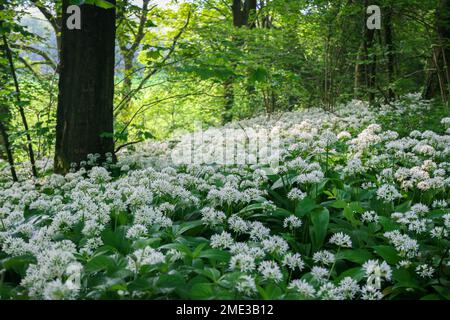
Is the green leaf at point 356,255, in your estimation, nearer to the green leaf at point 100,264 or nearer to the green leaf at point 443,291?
the green leaf at point 443,291

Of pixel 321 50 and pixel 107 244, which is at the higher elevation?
pixel 321 50

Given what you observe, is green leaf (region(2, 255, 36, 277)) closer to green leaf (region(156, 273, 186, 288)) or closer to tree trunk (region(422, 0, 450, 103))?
green leaf (region(156, 273, 186, 288))

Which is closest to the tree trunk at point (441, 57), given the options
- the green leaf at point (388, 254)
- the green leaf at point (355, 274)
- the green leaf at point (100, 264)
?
the green leaf at point (388, 254)

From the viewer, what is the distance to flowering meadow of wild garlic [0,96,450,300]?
80.4 inches

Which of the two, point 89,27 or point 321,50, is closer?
point 89,27

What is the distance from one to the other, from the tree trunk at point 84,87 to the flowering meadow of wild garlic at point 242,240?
51.4 inches

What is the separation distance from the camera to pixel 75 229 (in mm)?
3076

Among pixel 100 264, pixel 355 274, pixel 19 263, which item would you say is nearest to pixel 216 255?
pixel 100 264

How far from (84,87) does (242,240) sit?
3.71 meters

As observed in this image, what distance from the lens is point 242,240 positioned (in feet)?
10.3

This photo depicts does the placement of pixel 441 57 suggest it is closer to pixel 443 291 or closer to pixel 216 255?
pixel 443 291
